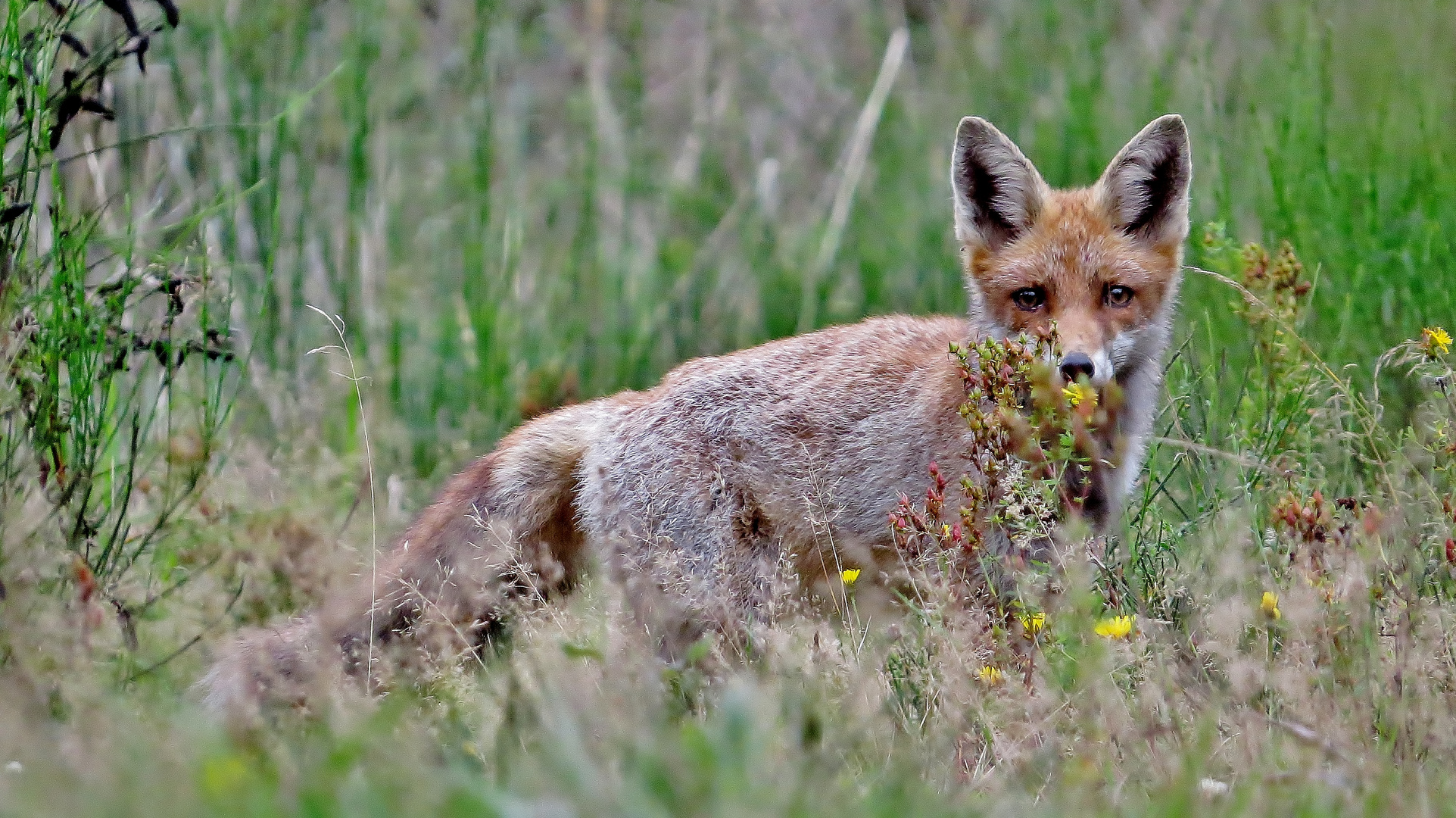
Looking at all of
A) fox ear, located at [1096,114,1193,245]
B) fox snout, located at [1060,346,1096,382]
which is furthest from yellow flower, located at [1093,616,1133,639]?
fox ear, located at [1096,114,1193,245]

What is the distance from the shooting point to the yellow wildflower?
3.42 metres

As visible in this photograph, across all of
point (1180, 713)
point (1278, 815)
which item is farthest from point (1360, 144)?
point (1278, 815)

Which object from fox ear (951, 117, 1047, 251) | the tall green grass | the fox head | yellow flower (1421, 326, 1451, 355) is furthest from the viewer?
the tall green grass

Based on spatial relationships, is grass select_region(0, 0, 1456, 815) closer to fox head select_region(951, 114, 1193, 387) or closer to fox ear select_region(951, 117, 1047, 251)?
fox head select_region(951, 114, 1193, 387)

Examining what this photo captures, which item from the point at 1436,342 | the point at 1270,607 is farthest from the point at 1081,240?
the point at 1270,607

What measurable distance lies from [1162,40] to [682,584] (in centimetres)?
521

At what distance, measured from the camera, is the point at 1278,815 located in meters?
2.43

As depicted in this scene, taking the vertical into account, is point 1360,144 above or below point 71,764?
above

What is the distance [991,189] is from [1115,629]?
2.34 m

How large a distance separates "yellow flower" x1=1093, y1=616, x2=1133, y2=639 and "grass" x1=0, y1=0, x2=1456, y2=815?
0.04 metres

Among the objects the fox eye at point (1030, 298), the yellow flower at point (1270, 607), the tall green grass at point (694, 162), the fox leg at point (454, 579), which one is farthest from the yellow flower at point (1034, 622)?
the tall green grass at point (694, 162)

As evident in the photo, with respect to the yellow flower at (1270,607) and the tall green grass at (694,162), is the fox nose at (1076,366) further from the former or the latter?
the yellow flower at (1270,607)

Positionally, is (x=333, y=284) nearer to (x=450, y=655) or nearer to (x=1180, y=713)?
(x=450, y=655)

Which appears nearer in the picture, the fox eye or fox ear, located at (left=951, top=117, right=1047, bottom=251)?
the fox eye
